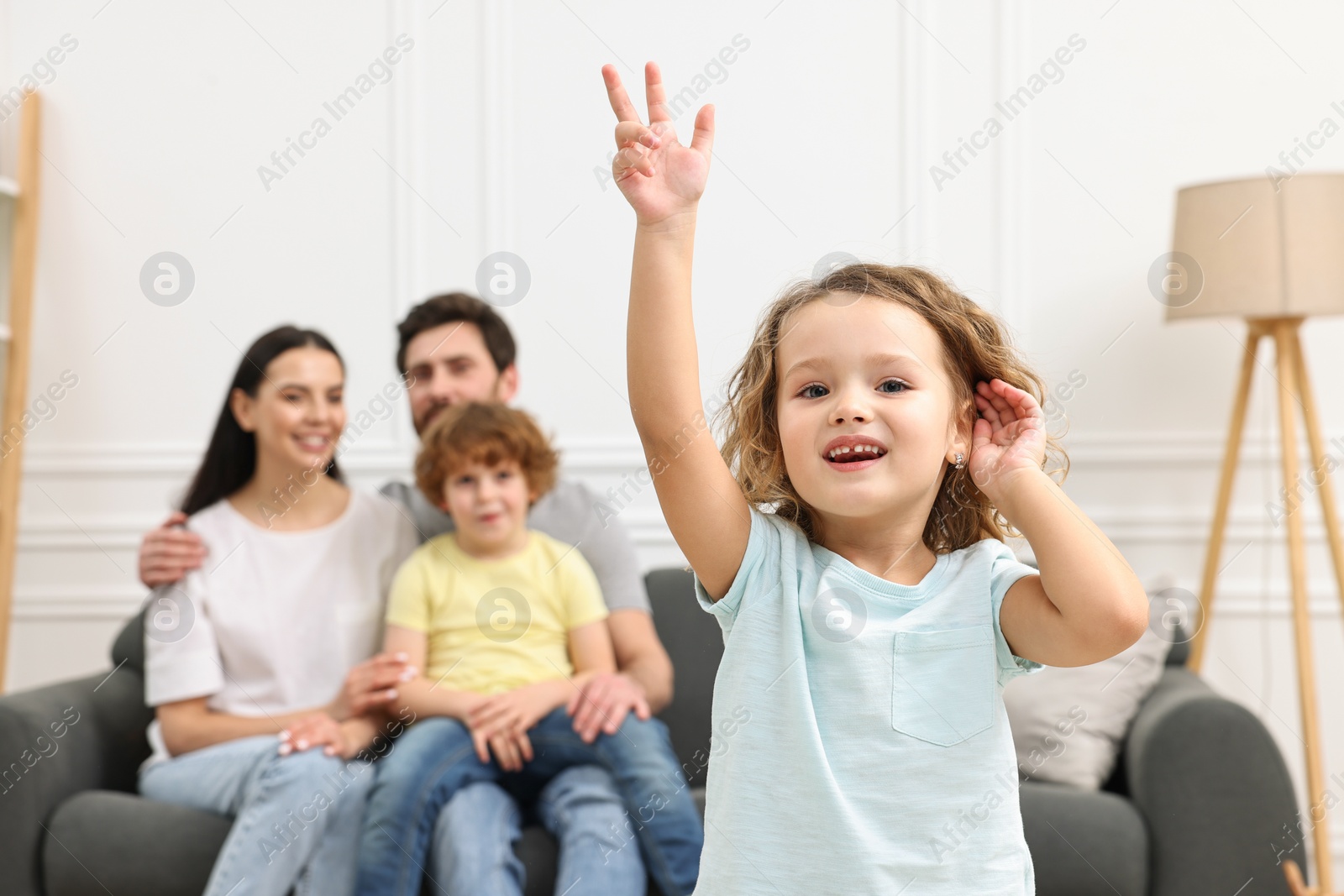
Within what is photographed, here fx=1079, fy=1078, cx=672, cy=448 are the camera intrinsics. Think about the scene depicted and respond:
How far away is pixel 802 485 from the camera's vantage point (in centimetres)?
83

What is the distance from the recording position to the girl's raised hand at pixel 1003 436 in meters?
0.85

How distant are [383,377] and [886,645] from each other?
6.98 ft

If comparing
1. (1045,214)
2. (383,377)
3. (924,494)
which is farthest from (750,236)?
(924,494)

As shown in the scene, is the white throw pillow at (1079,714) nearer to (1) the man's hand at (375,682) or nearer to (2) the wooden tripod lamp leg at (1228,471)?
(2) the wooden tripod lamp leg at (1228,471)

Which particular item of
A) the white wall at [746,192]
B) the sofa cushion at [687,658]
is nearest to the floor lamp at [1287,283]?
the white wall at [746,192]

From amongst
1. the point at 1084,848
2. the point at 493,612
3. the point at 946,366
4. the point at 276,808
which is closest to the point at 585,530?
the point at 493,612

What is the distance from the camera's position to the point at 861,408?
804 mm

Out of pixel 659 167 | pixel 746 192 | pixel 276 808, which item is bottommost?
pixel 276 808

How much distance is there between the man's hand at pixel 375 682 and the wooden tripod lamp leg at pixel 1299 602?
1.84m

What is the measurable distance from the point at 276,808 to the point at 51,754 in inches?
17.0

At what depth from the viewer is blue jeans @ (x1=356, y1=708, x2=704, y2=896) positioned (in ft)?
5.35

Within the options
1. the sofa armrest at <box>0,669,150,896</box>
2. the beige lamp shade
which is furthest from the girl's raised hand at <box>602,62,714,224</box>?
the beige lamp shade

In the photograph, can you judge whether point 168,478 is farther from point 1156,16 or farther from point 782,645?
point 1156,16

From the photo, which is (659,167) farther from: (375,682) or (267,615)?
(267,615)
